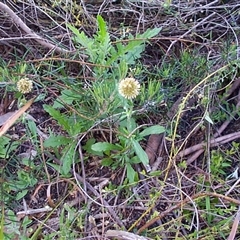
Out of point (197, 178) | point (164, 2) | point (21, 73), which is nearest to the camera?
point (21, 73)

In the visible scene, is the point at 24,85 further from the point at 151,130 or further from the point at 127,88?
the point at 151,130

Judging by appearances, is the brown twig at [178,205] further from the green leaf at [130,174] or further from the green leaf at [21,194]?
the green leaf at [21,194]

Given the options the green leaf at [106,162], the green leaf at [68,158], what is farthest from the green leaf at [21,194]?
the green leaf at [106,162]

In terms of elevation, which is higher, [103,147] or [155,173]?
[103,147]

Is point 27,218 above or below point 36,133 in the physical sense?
below

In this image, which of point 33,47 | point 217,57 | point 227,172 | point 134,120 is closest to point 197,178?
point 227,172

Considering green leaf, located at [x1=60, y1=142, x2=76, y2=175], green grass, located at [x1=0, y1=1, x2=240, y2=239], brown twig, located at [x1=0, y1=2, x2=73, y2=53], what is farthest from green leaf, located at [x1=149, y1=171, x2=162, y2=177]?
brown twig, located at [x1=0, y1=2, x2=73, y2=53]

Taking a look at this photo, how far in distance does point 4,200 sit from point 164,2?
3.01ft

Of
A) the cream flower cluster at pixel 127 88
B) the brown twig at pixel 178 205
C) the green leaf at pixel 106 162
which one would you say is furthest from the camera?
the green leaf at pixel 106 162

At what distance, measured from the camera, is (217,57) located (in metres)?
1.47

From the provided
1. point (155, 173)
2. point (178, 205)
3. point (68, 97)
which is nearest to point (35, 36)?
point (68, 97)

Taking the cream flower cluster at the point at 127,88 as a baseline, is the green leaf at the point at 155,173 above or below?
below

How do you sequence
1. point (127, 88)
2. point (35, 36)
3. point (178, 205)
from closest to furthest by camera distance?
point (127, 88), point (178, 205), point (35, 36)

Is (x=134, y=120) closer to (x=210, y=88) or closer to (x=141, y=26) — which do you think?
(x=210, y=88)
